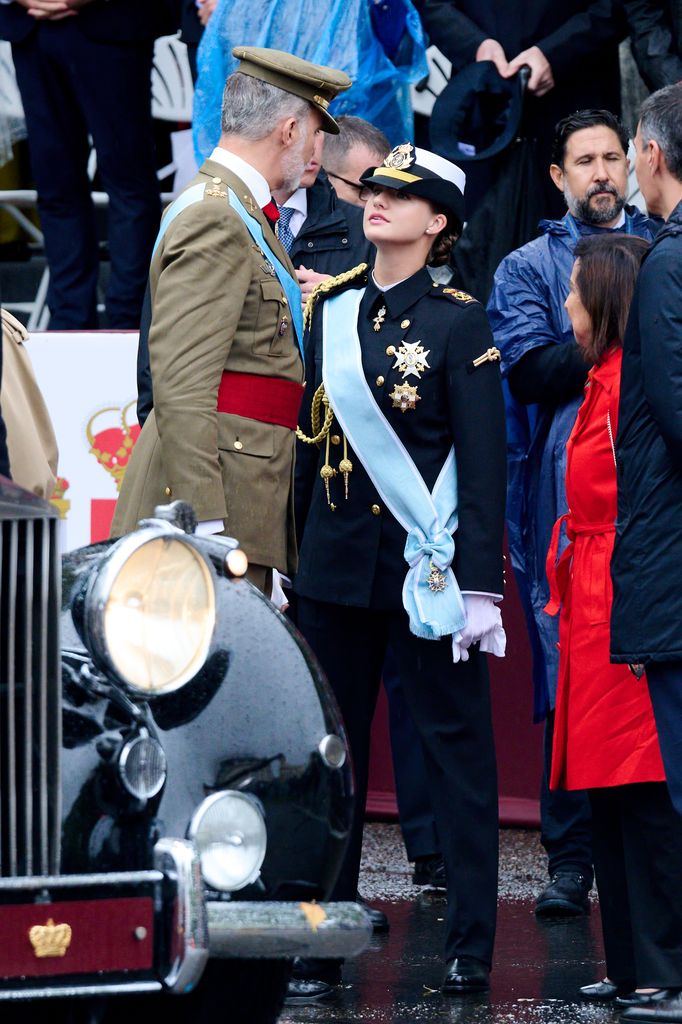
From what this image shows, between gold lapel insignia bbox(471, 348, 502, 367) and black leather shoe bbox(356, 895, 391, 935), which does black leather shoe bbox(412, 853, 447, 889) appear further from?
gold lapel insignia bbox(471, 348, 502, 367)

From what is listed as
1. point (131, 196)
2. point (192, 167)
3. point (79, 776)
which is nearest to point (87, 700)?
point (79, 776)

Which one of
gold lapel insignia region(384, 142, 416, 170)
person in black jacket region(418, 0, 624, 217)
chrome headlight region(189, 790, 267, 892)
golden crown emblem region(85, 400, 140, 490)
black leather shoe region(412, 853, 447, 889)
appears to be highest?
person in black jacket region(418, 0, 624, 217)

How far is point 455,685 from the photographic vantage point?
4512 mm

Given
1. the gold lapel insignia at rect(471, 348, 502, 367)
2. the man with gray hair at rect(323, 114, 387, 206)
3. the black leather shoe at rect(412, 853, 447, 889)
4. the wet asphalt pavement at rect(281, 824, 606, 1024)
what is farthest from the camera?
the man with gray hair at rect(323, 114, 387, 206)

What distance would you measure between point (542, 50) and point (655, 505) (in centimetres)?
332

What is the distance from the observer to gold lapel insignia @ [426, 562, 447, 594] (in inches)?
174

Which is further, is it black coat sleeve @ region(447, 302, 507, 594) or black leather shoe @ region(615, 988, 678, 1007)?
black coat sleeve @ region(447, 302, 507, 594)

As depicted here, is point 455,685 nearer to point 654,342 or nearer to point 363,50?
point 654,342

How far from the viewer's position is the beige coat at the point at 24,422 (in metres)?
4.58

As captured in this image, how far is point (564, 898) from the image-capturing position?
17.7 feet

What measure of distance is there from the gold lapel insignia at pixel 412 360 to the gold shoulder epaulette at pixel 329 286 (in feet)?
1.06

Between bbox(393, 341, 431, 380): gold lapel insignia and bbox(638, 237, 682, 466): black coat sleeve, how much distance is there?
648 millimetres

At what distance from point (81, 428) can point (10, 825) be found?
3697 millimetres

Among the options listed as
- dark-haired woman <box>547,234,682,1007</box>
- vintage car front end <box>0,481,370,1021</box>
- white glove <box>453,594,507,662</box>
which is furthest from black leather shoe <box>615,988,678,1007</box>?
vintage car front end <box>0,481,370,1021</box>
